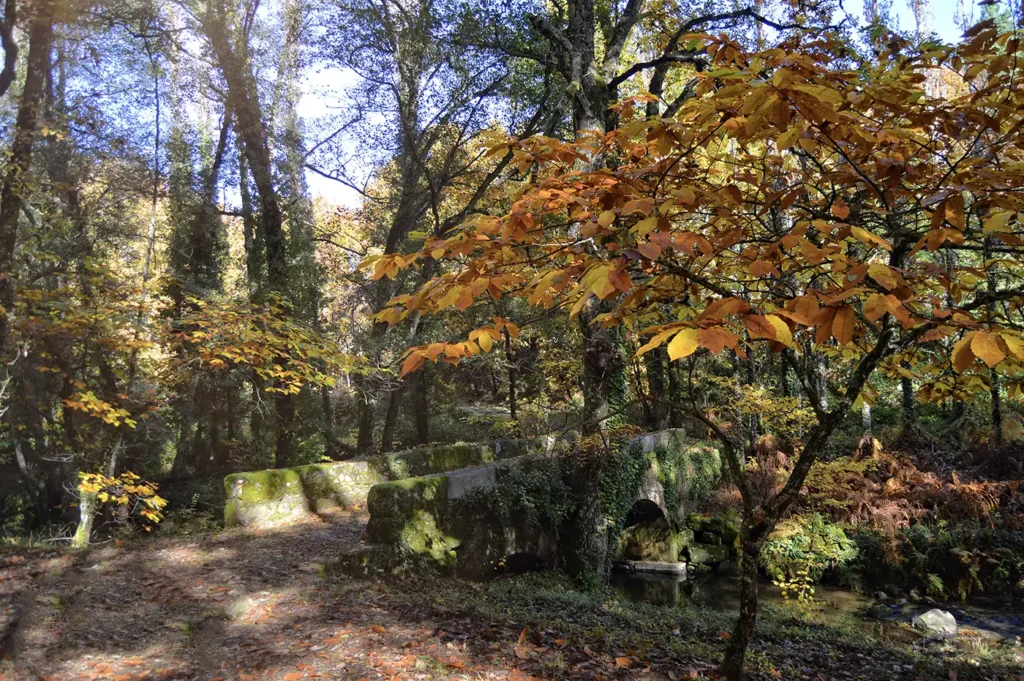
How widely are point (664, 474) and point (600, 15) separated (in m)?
9.23

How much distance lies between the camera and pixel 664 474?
484 inches

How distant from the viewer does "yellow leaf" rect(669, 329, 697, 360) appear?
1.47 meters

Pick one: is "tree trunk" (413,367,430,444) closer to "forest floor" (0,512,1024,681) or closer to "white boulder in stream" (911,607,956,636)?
"forest floor" (0,512,1024,681)

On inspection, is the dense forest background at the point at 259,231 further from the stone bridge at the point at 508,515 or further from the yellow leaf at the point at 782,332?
the yellow leaf at the point at 782,332

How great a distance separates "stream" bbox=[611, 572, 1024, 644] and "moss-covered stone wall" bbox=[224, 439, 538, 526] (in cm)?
341

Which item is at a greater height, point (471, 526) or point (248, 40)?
point (248, 40)

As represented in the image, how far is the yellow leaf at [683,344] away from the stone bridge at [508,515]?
6088 millimetres

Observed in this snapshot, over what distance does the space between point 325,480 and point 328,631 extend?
483 centimetres

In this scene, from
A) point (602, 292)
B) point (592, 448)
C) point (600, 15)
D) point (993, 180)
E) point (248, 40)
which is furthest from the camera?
point (248, 40)

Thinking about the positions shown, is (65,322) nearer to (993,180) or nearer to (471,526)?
(471,526)

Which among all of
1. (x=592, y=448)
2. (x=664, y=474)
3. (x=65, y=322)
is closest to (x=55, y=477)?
(x=65, y=322)

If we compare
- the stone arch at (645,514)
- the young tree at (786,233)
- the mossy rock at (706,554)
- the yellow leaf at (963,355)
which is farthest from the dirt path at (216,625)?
the mossy rock at (706,554)

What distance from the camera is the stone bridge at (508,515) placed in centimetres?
732

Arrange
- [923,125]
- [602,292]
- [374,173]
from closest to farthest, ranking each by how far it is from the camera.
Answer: [602,292] → [923,125] → [374,173]
